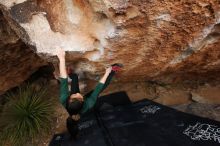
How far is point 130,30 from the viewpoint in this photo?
4.14m

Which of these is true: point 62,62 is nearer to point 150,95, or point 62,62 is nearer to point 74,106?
point 74,106

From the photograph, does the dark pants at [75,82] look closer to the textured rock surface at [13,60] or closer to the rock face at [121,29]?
the rock face at [121,29]

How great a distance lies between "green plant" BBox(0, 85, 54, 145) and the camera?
5293 millimetres

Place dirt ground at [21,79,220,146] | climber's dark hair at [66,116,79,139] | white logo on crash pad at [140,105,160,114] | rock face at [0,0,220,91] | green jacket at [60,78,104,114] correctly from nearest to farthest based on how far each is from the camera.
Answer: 1. rock face at [0,0,220,91]
2. green jacket at [60,78,104,114]
3. climber's dark hair at [66,116,79,139]
4. white logo on crash pad at [140,105,160,114]
5. dirt ground at [21,79,220,146]

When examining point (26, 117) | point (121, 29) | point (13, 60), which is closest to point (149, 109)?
point (121, 29)

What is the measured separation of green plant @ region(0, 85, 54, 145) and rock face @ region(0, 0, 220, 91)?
1023 millimetres

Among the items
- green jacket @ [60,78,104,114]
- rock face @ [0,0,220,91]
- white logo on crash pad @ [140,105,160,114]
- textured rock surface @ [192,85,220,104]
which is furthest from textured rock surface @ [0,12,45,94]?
textured rock surface @ [192,85,220,104]

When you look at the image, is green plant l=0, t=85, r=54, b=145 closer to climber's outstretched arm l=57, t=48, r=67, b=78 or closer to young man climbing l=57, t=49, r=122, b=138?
young man climbing l=57, t=49, r=122, b=138

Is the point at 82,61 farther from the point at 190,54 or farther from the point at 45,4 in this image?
the point at 190,54

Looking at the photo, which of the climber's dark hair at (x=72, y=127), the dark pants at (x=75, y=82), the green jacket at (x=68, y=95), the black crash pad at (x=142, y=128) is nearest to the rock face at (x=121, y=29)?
the dark pants at (x=75, y=82)

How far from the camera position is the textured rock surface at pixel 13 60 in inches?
193

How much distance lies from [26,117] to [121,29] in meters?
2.11

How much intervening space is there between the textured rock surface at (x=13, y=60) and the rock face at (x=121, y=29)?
515 mm

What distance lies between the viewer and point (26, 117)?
5297 millimetres
